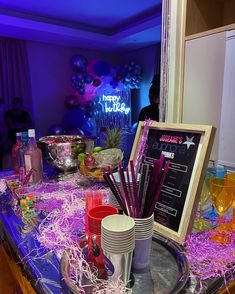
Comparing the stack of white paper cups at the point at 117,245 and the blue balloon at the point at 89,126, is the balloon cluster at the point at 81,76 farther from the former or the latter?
the stack of white paper cups at the point at 117,245

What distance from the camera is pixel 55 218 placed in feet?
2.46

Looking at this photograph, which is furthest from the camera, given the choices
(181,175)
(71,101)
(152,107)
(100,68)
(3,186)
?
(71,101)

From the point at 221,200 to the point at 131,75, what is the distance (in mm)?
4383

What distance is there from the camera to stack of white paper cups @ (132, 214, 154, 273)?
52cm

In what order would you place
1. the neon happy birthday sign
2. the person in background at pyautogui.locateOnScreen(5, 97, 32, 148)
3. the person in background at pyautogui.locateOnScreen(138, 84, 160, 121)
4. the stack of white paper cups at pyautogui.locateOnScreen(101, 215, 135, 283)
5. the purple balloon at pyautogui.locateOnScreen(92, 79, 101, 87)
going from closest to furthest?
the stack of white paper cups at pyautogui.locateOnScreen(101, 215, 135, 283), the person in background at pyautogui.locateOnScreen(138, 84, 160, 121), the person in background at pyautogui.locateOnScreen(5, 97, 32, 148), the purple balloon at pyautogui.locateOnScreen(92, 79, 101, 87), the neon happy birthday sign

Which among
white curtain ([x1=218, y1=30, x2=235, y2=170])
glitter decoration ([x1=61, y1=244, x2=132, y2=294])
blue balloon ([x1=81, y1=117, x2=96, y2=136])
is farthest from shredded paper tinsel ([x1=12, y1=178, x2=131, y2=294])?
blue balloon ([x1=81, y1=117, x2=96, y2=136])

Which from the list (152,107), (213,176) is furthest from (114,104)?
(213,176)

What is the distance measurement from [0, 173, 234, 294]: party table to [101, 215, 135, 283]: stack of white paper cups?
0.05 m

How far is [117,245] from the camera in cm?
44

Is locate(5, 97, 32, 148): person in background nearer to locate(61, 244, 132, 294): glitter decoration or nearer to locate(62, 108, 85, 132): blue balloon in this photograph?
locate(62, 108, 85, 132): blue balloon

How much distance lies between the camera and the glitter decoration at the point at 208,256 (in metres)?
0.52

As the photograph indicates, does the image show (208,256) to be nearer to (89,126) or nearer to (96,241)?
(96,241)

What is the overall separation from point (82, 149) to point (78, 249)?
2.08 feet

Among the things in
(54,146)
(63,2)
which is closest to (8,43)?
(63,2)
